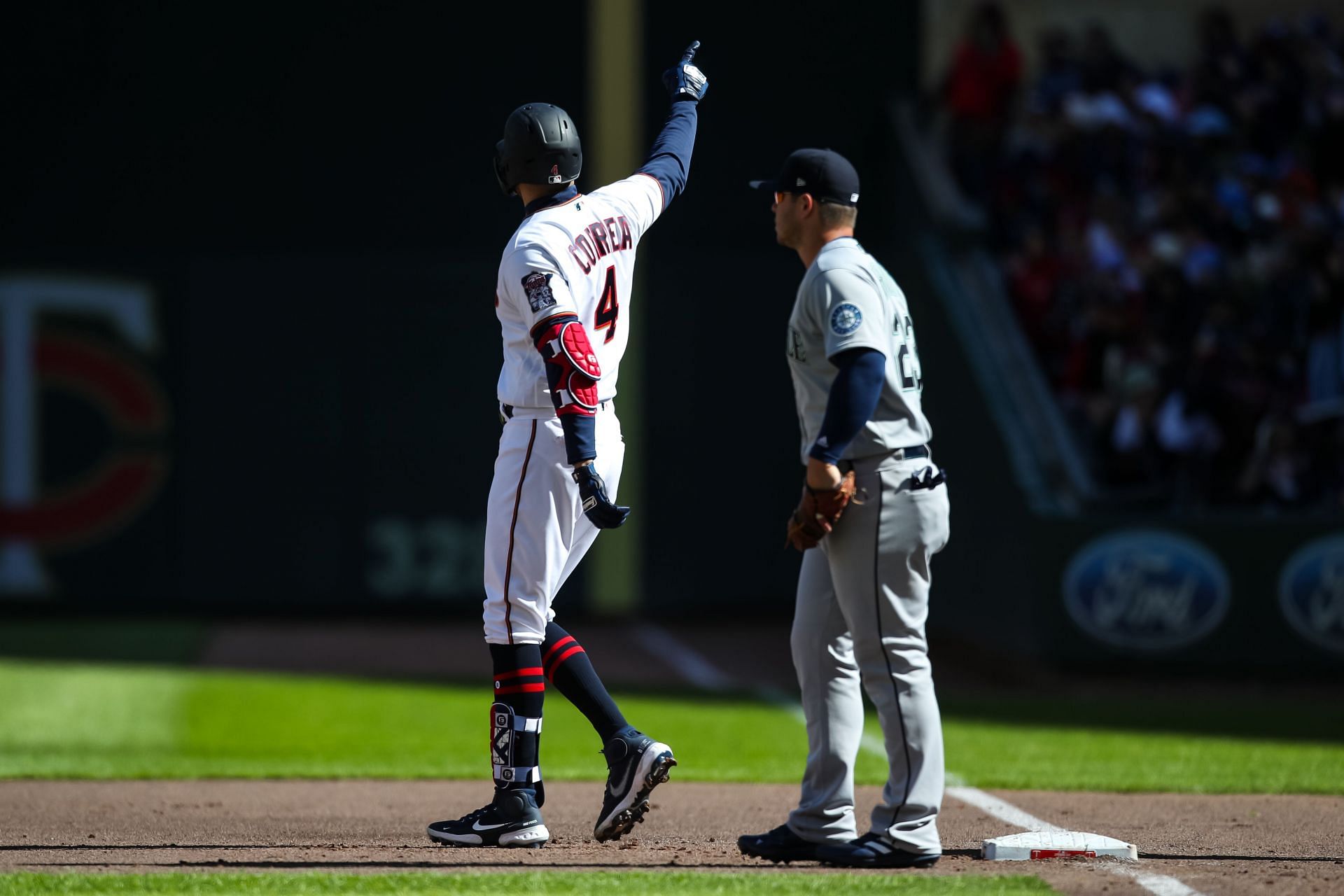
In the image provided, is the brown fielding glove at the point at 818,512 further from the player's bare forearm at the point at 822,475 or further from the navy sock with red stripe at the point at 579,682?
the navy sock with red stripe at the point at 579,682

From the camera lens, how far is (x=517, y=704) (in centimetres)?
534

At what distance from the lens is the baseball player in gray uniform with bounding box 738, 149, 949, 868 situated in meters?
4.75

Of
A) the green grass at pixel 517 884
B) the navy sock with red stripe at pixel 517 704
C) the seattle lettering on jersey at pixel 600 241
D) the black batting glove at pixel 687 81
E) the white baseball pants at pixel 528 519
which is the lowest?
the green grass at pixel 517 884

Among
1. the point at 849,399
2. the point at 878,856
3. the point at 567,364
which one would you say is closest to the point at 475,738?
the point at 567,364

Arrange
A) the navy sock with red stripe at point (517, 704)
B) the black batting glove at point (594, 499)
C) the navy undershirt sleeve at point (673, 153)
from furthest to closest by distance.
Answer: the navy undershirt sleeve at point (673, 153)
the navy sock with red stripe at point (517, 704)
the black batting glove at point (594, 499)

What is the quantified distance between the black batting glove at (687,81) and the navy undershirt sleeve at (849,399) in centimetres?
173

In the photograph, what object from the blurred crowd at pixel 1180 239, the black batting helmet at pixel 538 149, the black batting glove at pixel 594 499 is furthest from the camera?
the blurred crowd at pixel 1180 239

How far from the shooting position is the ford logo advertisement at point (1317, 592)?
1202 centimetres

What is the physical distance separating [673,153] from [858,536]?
72.5 inches

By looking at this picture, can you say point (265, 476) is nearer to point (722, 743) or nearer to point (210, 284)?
point (210, 284)

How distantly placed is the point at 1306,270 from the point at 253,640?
9718 mm

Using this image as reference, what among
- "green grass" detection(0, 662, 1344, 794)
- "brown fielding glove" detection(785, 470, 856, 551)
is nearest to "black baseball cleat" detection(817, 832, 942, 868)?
"brown fielding glove" detection(785, 470, 856, 551)

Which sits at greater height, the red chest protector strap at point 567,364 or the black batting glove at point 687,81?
the black batting glove at point 687,81

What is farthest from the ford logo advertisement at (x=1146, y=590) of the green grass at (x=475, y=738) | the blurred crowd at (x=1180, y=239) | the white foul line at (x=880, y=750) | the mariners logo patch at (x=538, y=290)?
the mariners logo patch at (x=538, y=290)
